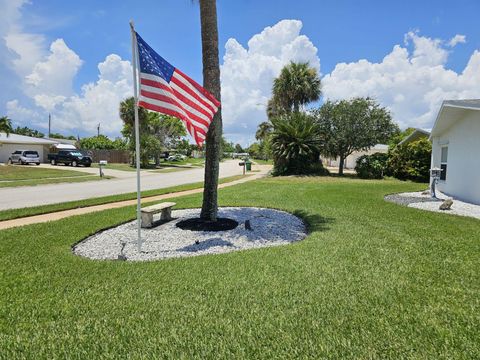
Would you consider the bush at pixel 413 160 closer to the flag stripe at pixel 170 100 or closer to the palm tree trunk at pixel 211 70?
the palm tree trunk at pixel 211 70

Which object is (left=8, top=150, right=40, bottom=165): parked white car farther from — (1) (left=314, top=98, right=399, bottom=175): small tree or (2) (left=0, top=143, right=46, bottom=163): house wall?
(1) (left=314, top=98, right=399, bottom=175): small tree

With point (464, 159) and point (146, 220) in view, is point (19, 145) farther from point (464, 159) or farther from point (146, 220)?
point (464, 159)

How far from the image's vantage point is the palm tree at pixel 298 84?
26922 mm

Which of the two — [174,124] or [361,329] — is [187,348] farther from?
[174,124]

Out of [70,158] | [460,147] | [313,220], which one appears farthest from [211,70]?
[70,158]

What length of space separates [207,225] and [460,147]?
10570 millimetres

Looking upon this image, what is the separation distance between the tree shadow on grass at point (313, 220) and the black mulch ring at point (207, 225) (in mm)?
1781

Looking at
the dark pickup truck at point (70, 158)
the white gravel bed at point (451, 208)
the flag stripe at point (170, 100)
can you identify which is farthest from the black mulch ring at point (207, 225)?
the dark pickup truck at point (70, 158)

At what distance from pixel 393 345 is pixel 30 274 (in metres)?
4.52

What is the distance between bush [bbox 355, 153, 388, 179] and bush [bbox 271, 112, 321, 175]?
339cm

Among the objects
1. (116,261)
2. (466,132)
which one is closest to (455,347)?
(116,261)

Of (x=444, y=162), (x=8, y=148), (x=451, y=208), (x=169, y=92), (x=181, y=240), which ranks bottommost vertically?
(x=181, y=240)

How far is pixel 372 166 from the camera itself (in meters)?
23.4

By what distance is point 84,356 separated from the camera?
250cm
